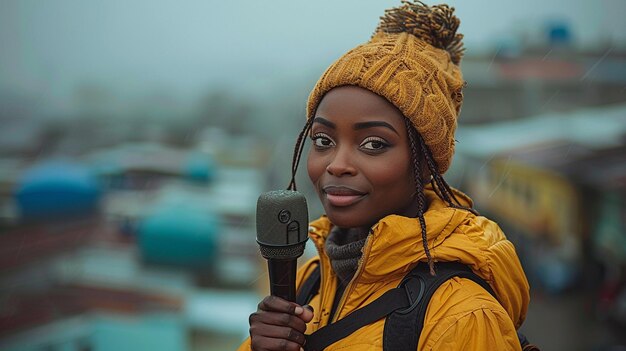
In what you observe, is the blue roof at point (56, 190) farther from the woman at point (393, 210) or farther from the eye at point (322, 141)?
the eye at point (322, 141)

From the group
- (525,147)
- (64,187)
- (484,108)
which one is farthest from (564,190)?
(64,187)

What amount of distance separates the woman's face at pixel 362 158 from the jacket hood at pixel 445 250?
82mm

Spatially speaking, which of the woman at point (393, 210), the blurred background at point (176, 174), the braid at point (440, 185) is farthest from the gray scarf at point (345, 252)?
the blurred background at point (176, 174)

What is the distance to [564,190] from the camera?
5.97m

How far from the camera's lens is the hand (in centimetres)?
124

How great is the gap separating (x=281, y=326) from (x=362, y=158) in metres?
0.43

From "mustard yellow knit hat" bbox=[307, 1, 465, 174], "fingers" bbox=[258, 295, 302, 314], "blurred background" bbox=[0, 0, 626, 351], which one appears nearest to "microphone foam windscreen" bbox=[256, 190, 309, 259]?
"fingers" bbox=[258, 295, 302, 314]

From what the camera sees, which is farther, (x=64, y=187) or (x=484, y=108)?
(x=484, y=108)

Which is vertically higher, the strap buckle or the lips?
the lips

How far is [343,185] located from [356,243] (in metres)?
0.16

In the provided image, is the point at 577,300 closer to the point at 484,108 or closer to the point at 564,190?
the point at 564,190

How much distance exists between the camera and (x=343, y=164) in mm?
1323

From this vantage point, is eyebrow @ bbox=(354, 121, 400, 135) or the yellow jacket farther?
eyebrow @ bbox=(354, 121, 400, 135)

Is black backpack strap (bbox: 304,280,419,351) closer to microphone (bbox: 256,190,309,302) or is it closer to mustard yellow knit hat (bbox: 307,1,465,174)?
microphone (bbox: 256,190,309,302)
